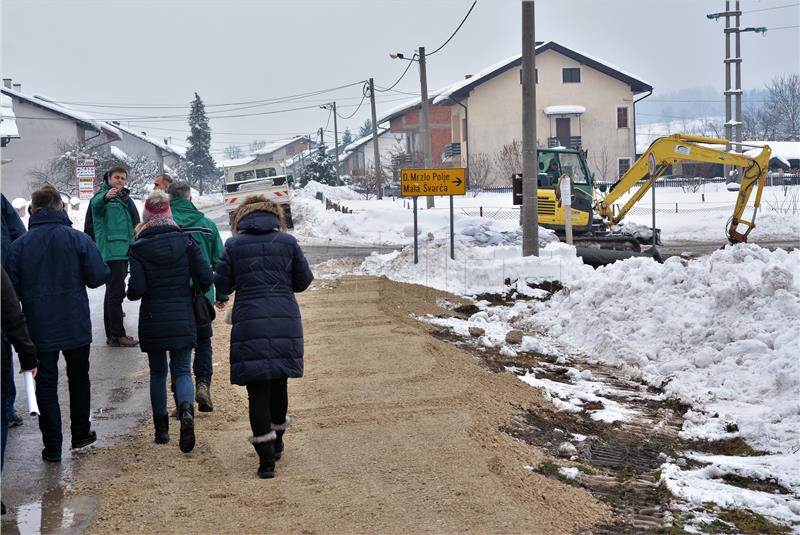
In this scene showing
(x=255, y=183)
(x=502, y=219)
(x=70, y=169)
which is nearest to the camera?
(x=502, y=219)

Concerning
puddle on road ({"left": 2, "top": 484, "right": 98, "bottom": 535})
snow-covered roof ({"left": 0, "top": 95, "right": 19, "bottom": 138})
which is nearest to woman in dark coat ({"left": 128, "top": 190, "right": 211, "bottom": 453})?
puddle on road ({"left": 2, "top": 484, "right": 98, "bottom": 535})

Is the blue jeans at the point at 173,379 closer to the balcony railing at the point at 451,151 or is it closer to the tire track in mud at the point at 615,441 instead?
the tire track in mud at the point at 615,441

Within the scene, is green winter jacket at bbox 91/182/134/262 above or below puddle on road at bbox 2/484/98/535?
above

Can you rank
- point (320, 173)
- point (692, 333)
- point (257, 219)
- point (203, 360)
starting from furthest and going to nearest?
point (320, 173) < point (692, 333) < point (203, 360) < point (257, 219)

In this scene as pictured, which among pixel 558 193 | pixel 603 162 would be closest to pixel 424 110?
pixel 558 193

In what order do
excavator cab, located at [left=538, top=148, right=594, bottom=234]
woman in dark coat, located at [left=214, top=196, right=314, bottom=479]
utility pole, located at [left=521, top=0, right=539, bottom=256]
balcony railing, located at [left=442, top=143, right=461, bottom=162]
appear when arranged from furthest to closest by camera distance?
balcony railing, located at [left=442, top=143, right=461, bottom=162], excavator cab, located at [left=538, top=148, right=594, bottom=234], utility pole, located at [left=521, top=0, right=539, bottom=256], woman in dark coat, located at [left=214, top=196, right=314, bottom=479]

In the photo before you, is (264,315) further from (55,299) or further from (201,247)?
(201,247)

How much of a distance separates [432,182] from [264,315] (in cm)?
1273

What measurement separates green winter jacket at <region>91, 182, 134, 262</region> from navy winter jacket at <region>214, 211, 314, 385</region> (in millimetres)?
4318

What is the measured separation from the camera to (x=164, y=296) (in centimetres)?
671

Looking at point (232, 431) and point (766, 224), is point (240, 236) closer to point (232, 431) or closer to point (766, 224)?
point (232, 431)

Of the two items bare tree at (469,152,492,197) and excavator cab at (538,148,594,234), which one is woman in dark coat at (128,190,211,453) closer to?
excavator cab at (538,148,594,234)

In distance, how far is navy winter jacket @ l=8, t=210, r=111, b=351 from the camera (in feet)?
21.4

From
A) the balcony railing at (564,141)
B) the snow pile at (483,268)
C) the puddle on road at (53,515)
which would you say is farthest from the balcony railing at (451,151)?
the puddle on road at (53,515)
